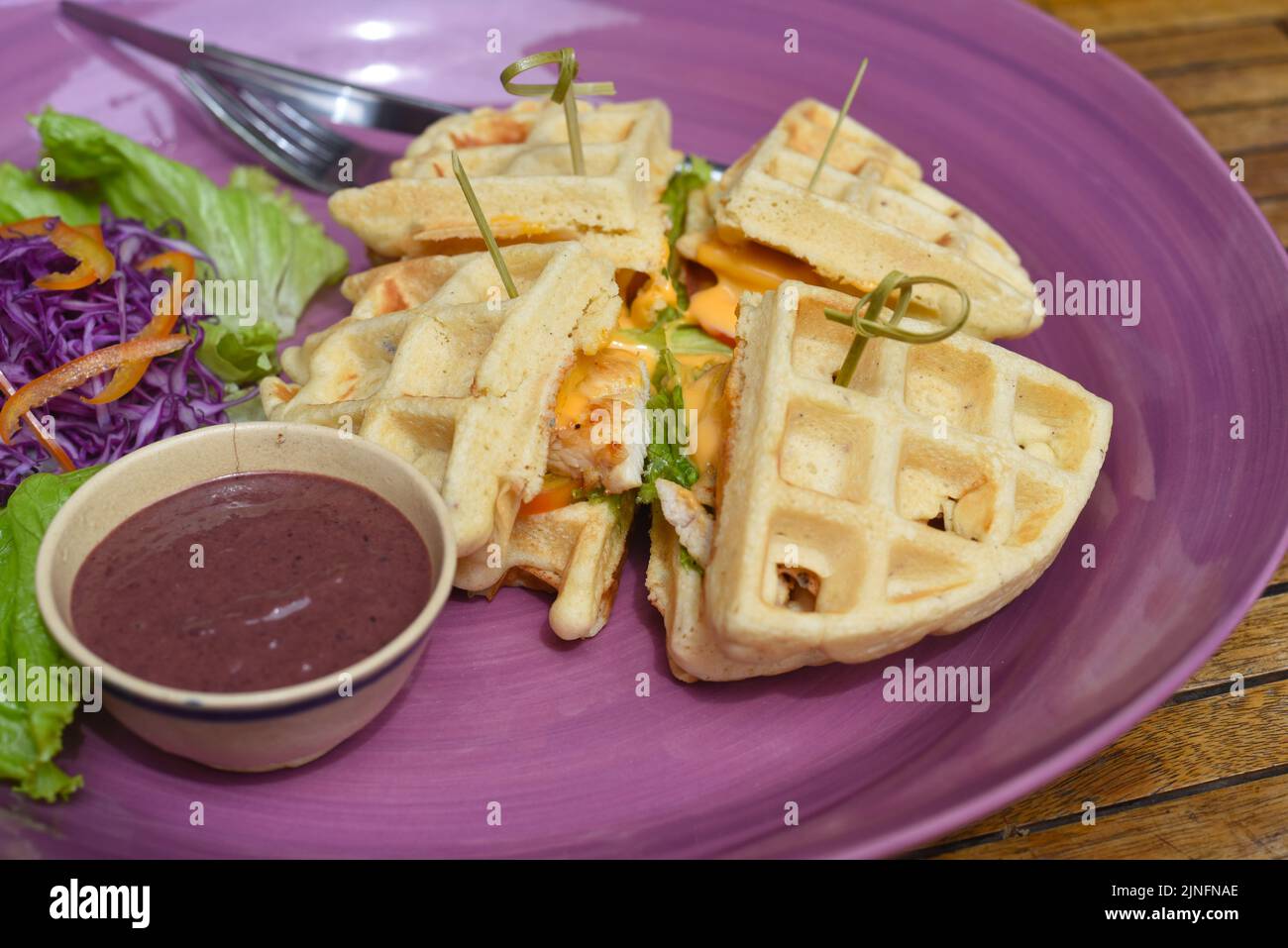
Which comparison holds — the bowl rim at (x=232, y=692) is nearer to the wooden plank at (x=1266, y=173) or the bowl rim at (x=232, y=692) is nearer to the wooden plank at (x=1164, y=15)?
the wooden plank at (x=1266, y=173)

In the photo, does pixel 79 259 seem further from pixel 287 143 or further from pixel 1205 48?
pixel 1205 48

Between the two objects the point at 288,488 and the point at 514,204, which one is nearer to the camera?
the point at 288,488

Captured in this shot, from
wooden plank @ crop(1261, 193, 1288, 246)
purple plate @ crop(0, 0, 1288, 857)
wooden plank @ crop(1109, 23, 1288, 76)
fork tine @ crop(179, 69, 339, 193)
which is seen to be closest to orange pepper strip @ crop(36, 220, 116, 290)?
purple plate @ crop(0, 0, 1288, 857)

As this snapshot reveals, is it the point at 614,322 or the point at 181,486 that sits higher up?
the point at 614,322

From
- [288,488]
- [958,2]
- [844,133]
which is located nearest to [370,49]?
[844,133]

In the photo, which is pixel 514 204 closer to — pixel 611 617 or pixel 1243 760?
pixel 611 617

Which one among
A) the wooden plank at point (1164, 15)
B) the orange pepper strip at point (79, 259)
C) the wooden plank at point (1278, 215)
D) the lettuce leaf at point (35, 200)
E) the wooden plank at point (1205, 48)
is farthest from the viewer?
the wooden plank at point (1164, 15)

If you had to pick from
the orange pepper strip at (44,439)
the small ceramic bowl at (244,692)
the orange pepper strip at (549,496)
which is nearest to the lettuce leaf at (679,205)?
the orange pepper strip at (549,496)
